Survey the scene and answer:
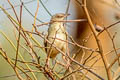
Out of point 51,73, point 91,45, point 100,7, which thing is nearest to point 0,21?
point 51,73

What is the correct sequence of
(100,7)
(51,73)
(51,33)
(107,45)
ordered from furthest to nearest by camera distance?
(100,7) < (107,45) < (51,33) < (51,73)

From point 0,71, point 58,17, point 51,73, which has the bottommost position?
point 0,71

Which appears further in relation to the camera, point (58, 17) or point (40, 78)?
point (58, 17)

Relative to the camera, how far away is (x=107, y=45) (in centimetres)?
565

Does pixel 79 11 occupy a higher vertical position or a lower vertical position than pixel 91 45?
higher

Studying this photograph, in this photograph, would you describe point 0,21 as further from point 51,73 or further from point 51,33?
point 51,73

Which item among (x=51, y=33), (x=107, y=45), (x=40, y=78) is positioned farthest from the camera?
(x=107, y=45)

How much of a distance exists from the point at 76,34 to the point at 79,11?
0.47 metres

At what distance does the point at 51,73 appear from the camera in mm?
2170

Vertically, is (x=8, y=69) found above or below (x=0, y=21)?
below

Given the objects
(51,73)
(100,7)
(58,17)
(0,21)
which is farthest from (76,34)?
(51,73)

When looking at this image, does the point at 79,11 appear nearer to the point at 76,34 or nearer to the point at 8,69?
the point at 76,34

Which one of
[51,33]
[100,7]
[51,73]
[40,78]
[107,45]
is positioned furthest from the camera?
[100,7]

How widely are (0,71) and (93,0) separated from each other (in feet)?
7.46
